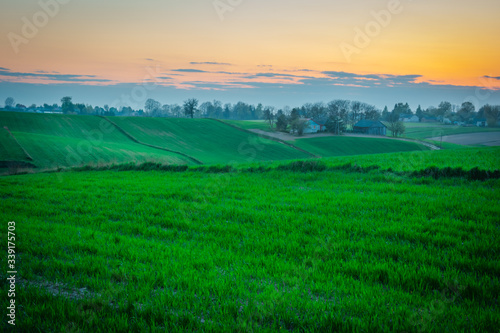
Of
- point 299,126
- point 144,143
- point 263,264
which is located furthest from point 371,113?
point 263,264

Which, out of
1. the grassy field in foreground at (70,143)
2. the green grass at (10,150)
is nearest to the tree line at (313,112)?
the grassy field in foreground at (70,143)

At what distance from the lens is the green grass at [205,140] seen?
69625mm

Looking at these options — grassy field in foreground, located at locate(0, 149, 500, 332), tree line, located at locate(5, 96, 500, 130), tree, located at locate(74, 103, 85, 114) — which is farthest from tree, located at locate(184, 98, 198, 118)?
grassy field in foreground, located at locate(0, 149, 500, 332)

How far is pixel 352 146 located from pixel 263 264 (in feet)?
290

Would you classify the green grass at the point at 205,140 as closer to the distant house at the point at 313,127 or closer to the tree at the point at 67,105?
the distant house at the point at 313,127

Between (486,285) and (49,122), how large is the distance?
8336 cm

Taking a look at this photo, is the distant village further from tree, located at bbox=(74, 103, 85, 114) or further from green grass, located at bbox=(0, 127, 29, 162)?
green grass, located at bbox=(0, 127, 29, 162)

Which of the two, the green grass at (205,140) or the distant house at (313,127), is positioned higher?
the distant house at (313,127)

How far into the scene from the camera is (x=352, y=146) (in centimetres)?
8838

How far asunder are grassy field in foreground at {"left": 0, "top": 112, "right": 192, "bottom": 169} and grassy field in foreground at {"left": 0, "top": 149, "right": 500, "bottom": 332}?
22.3 metres

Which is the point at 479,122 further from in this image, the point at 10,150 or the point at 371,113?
the point at 10,150

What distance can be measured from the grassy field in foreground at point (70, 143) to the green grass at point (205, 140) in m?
6.64

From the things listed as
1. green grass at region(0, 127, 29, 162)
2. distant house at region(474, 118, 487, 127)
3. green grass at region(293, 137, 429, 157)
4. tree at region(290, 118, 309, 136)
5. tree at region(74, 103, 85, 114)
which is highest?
distant house at region(474, 118, 487, 127)

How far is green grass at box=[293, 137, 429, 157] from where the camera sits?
82625mm
